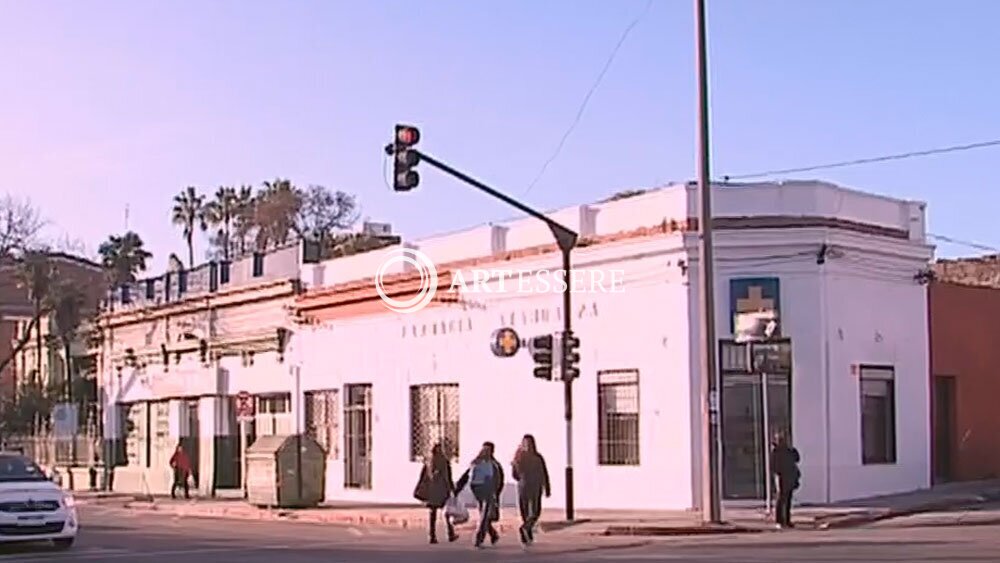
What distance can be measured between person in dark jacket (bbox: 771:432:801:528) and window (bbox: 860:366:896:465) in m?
5.61

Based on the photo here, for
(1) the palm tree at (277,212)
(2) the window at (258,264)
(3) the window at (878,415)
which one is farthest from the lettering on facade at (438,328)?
(1) the palm tree at (277,212)

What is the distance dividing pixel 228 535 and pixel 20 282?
1677 inches

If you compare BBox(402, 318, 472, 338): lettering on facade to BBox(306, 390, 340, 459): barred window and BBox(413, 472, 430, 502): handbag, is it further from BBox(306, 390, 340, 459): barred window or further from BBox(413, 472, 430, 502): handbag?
BBox(413, 472, 430, 502): handbag

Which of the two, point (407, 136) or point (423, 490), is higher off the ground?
point (407, 136)

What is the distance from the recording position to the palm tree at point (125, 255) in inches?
3246

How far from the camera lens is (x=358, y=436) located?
145ft

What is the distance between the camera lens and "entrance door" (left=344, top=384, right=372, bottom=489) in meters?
43.6

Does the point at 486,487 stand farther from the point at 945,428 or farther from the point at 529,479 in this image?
the point at 945,428

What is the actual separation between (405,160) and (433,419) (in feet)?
51.3

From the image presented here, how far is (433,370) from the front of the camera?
135 feet

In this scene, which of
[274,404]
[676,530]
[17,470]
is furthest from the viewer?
[274,404]

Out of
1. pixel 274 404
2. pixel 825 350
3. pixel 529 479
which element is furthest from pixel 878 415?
pixel 274 404

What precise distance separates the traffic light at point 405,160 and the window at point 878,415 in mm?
12640

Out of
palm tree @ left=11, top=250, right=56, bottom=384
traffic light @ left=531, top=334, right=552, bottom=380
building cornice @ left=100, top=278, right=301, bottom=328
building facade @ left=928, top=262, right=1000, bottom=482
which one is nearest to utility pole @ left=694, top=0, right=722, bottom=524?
traffic light @ left=531, top=334, right=552, bottom=380
